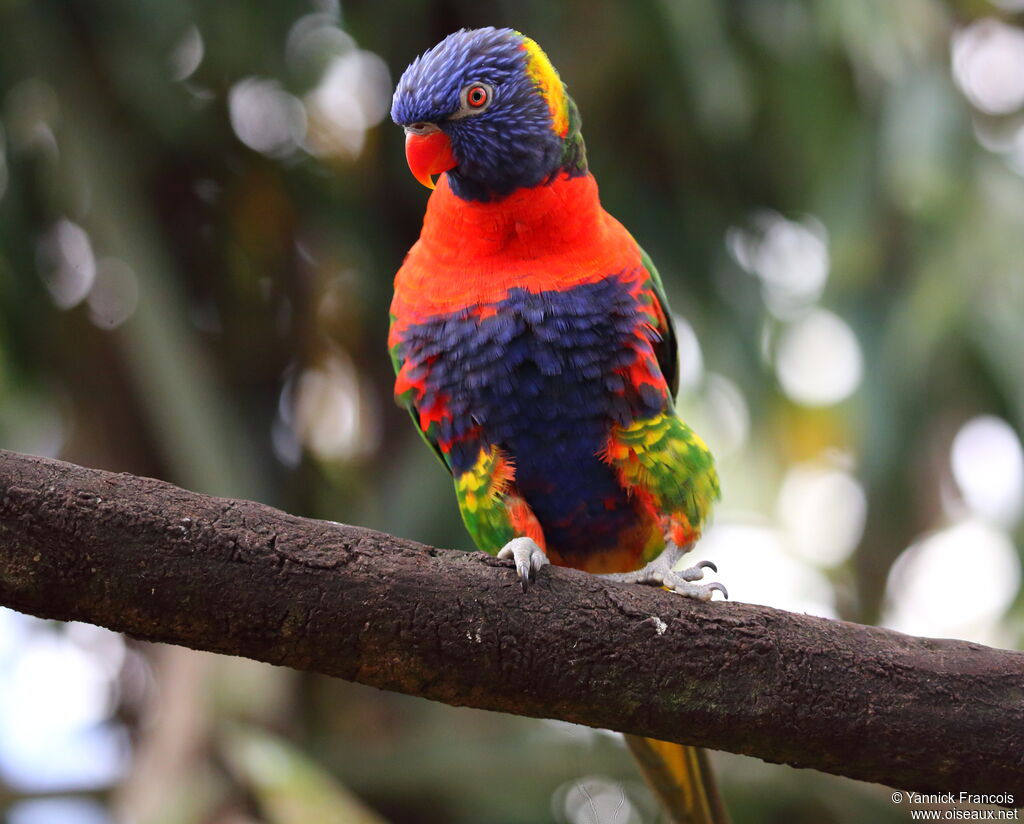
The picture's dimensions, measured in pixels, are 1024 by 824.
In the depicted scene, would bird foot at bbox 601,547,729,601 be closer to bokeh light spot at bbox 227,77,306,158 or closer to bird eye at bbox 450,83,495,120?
bird eye at bbox 450,83,495,120

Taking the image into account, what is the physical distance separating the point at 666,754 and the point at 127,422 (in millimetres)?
4416

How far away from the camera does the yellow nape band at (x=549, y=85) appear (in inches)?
119

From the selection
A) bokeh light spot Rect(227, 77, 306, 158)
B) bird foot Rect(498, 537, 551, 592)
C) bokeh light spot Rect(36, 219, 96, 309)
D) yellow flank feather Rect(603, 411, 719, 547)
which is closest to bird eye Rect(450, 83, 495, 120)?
yellow flank feather Rect(603, 411, 719, 547)

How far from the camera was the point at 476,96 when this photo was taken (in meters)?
2.90

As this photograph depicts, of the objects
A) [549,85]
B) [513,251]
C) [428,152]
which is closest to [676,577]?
[513,251]

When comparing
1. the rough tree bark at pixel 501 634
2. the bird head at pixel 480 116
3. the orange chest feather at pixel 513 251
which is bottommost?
the rough tree bark at pixel 501 634

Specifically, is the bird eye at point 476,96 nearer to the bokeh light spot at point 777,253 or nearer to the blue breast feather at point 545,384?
the blue breast feather at point 545,384

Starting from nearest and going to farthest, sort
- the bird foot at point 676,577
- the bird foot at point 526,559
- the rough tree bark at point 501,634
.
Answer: the rough tree bark at point 501,634, the bird foot at point 526,559, the bird foot at point 676,577

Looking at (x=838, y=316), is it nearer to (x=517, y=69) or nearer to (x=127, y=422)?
(x=517, y=69)

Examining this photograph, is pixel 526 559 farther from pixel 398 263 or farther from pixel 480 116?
pixel 398 263

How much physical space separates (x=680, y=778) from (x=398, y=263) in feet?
12.9

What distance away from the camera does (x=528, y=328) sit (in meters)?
2.90

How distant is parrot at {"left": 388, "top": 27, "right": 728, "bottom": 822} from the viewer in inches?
114

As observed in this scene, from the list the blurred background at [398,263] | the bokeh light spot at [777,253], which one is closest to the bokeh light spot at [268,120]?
the blurred background at [398,263]
